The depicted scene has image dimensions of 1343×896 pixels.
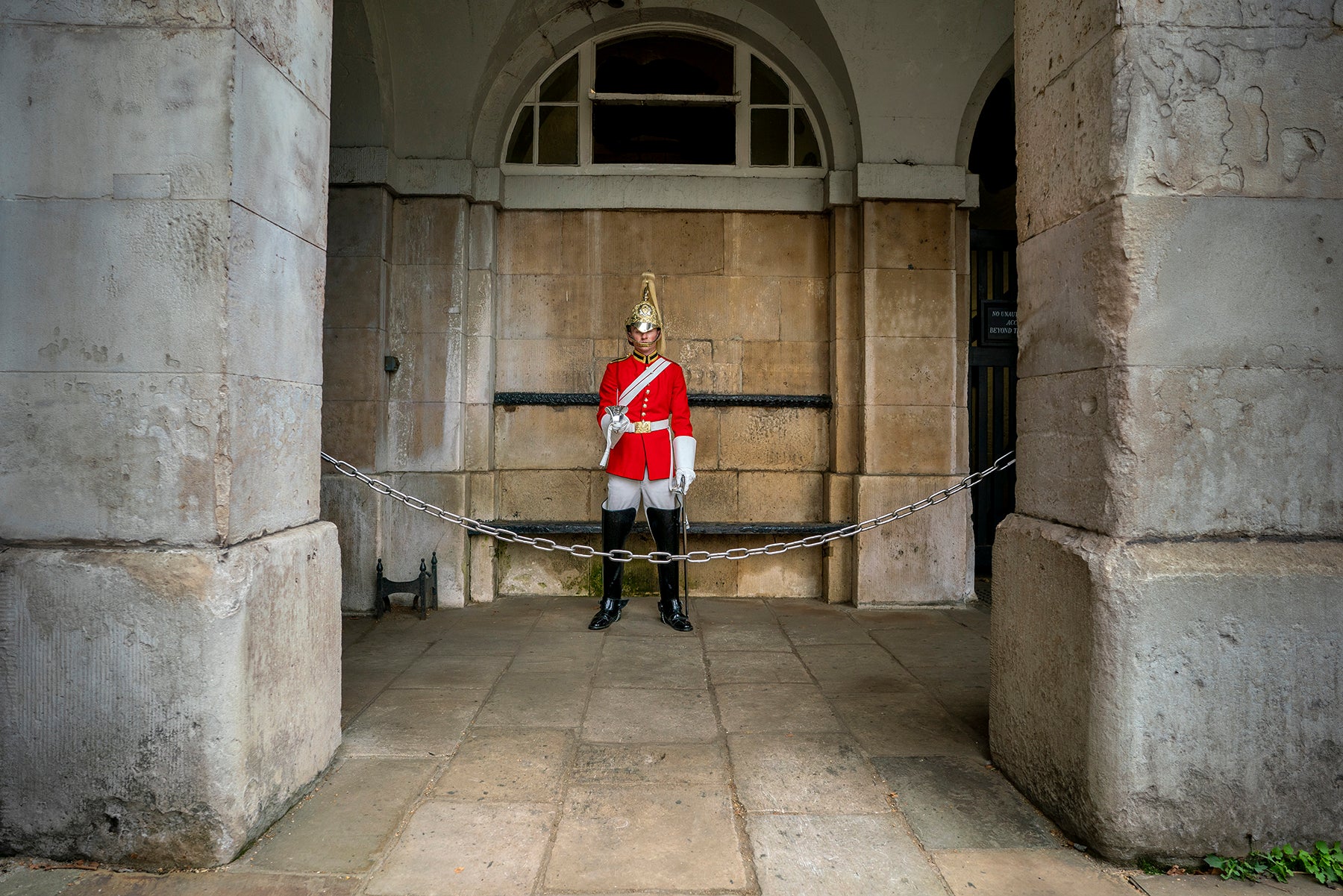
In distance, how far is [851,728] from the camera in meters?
3.41

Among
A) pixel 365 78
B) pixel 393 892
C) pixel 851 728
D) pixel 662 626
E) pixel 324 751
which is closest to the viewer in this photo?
pixel 393 892

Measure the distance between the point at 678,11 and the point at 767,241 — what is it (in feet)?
6.55

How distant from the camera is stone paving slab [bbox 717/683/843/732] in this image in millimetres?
3438

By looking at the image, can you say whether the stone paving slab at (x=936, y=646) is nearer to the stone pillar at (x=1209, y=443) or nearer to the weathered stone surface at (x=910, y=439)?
the weathered stone surface at (x=910, y=439)

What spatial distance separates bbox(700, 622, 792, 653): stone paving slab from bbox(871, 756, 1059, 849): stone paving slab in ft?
5.52

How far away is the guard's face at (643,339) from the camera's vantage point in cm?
528

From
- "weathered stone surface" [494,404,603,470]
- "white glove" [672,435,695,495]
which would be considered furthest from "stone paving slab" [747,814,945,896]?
"weathered stone surface" [494,404,603,470]

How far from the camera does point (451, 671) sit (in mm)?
4207

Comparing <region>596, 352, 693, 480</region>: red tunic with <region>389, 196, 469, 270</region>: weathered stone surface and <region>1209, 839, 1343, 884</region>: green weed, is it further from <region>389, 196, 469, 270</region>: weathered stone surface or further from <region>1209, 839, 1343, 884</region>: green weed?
<region>1209, 839, 1343, 884</region>: green weed

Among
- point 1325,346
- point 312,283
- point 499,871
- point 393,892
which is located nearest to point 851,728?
point 499,871

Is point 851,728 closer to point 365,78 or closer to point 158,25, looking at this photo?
point 158,25

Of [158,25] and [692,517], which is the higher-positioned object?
[158,25]

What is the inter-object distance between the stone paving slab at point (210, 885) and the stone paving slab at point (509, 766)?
21.7 inches

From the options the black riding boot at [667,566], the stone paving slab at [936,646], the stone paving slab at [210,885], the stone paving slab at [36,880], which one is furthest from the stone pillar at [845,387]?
the stone paving slab at [36,880]
